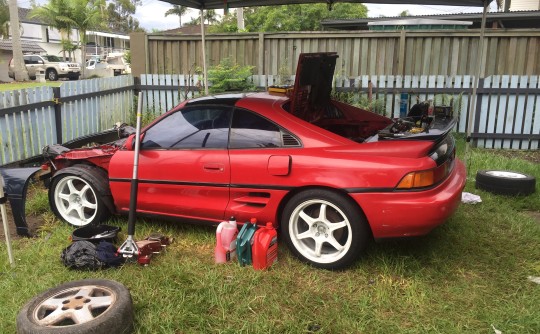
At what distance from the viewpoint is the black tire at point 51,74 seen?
3444 cm

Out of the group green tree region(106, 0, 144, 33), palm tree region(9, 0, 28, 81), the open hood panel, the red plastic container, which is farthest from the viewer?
green tree region(106, 0, 144, 33)

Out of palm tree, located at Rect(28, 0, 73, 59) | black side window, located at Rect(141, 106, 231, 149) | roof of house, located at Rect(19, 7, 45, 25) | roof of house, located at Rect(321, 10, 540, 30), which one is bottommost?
black side window, located at Rect(141, 106, 231, 149)

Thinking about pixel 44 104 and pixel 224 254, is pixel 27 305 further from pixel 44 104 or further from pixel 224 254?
pixel 44 104

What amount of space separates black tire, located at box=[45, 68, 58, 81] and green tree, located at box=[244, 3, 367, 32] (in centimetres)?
1476

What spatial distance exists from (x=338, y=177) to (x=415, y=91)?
5.77 m

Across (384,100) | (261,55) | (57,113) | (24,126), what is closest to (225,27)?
(261,55)

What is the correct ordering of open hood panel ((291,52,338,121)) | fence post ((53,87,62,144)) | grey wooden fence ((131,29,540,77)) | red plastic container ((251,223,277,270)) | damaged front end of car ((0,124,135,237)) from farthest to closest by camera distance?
grey wooden fence ((131,29,540,77))
fence post ((53,87,62,144))
damaged front end of car ((0,124,135,237))
open hood panel ((291,52,338,121))
red plastic container ((251,223,277,270))

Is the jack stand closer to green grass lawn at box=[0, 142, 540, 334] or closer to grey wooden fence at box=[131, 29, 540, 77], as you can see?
green grass lawn at box=[0, 142, 540, 334]

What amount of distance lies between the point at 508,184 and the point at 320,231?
3.05 metres

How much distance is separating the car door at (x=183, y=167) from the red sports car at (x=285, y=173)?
0.01 meters

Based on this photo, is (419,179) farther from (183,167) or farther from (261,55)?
(261,55)

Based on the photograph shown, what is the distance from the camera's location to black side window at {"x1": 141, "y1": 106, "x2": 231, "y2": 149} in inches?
167

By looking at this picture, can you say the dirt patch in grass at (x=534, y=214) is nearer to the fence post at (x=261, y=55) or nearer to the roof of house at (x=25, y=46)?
the fence post at (x=261, y=55)

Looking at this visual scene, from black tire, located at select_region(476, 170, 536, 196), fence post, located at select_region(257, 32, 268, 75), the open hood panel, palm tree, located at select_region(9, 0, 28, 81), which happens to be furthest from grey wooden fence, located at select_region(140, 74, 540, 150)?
palm tree, located at select_region(9, 0, 28, 81)
